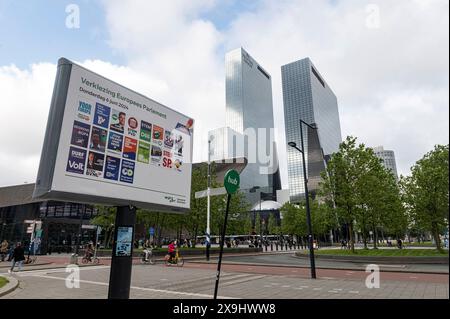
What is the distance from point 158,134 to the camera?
9.87 m

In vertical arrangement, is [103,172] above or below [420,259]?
above

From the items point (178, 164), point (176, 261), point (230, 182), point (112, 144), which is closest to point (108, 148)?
point (112, 144)

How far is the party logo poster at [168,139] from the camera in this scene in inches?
398

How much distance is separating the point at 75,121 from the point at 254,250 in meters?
44.4

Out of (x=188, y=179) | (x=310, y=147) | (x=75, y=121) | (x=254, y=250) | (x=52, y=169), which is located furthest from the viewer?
(x=310, y=147)

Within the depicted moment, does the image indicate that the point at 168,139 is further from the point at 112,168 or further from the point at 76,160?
the point at 76,160

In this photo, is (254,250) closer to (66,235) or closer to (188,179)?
(66,235)

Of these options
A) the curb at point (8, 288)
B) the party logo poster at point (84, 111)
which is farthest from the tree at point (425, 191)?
the curb at point (8, 288)

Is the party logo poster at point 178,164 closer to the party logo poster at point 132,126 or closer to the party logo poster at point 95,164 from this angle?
the party logo poster at point 132,126

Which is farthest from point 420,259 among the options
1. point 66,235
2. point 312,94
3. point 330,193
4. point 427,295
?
point 312,94

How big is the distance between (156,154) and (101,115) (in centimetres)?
204

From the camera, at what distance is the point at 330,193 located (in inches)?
1316

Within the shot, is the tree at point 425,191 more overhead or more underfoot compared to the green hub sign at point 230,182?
more overhead
